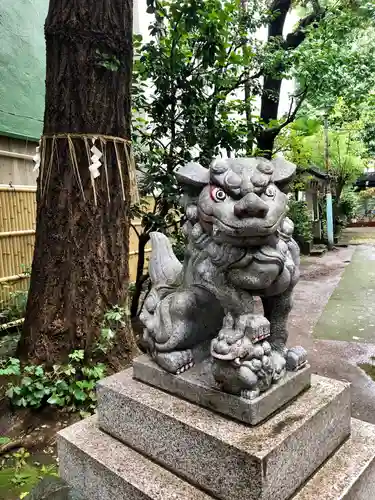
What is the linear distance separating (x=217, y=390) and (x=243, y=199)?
27.7 inches

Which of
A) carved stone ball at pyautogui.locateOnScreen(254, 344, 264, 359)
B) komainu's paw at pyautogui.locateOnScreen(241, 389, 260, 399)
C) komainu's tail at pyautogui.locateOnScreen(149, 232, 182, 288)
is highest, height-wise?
komainu's tail at pyautogui.locateOnScreen(149, 232, 182, 288)

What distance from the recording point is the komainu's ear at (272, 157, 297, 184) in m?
1.53

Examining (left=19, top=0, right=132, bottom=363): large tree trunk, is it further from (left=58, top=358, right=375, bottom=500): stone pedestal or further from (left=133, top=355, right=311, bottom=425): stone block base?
(left=133, top=355, right=311, bottom=425): stone block base

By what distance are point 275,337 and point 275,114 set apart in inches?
308

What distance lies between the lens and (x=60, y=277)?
9.81 ft

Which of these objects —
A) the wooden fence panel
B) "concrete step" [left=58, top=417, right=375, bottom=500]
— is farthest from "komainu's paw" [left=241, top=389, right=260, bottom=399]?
the wooden fence panel

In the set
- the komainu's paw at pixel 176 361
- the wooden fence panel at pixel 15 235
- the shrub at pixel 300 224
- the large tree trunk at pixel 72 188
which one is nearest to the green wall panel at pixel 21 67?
the wooden fence panel at pixel 15 235

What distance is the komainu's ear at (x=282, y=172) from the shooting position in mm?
1528

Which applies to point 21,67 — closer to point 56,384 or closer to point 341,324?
point 56,384

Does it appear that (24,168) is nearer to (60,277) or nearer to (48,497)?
(60,277)

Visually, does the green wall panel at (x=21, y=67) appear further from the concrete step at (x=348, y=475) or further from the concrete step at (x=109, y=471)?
the concrete step at (x=348, y=475)

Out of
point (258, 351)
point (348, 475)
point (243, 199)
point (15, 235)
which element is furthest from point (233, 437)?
point (15, 235)

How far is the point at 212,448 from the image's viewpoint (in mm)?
1458

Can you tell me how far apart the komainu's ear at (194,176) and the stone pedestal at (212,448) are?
76 centimetres
